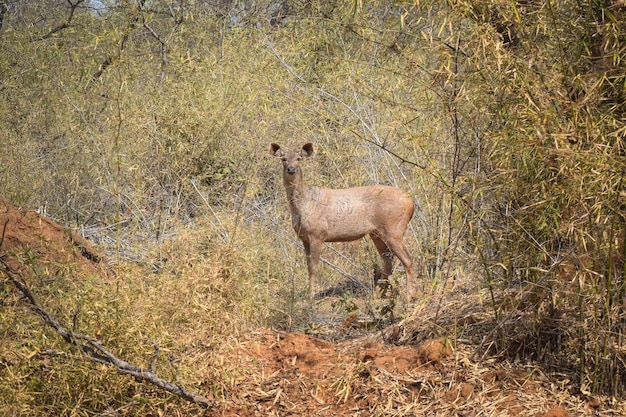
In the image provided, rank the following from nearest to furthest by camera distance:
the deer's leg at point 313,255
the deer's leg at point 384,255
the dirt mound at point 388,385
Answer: the dirt mound at point 388,385 → the deer's leg at point 313,255 → the deer's leg at point 384,255

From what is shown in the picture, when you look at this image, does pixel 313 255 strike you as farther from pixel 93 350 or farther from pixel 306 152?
pixel 93 350

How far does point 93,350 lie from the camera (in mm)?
4602

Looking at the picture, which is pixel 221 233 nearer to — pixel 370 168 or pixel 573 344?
pixel 370 168

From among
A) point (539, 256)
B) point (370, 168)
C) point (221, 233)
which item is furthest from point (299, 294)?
point (539, 256)

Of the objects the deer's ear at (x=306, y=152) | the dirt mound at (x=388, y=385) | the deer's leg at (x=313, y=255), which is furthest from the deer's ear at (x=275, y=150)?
the dirt mound at (x=388, y=385)

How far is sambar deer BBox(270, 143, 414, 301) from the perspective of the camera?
8.21m

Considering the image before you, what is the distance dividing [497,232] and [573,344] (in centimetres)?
76

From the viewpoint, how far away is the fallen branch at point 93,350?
4.41 meters

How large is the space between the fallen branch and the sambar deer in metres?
3.66

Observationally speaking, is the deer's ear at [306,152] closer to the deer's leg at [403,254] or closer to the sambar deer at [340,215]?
the sambar deer at [340,215]

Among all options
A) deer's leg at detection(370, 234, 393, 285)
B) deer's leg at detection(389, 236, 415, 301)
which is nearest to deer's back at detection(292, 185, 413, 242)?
deer's leg at detection(389, 236, 415, 301)

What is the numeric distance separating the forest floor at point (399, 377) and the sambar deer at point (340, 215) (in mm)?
2445

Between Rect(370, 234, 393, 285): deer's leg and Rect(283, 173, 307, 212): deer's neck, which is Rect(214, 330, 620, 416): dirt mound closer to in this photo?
Rect(283, 173, 307, 212): deer's neck

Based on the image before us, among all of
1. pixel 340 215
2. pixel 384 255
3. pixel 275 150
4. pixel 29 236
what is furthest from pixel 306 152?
pixel 29 236
